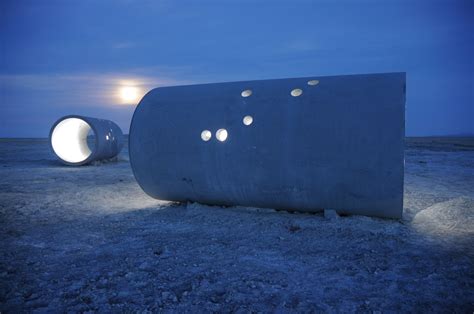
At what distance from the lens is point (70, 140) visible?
1296cm

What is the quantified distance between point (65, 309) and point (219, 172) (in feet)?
8.81

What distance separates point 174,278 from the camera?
9.59 feet

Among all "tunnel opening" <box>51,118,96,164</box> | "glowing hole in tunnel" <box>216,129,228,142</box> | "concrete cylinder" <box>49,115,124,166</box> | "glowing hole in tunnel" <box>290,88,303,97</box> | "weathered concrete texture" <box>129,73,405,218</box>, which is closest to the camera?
Result: "weathered concrete texture" <box>129,73,405,218</box>

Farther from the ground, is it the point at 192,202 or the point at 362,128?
the point at 362,128

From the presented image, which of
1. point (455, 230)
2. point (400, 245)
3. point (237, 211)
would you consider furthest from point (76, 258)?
point (455, 230)

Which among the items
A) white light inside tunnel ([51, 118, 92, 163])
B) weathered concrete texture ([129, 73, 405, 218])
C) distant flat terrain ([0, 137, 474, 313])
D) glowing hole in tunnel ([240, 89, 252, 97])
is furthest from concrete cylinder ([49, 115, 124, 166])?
glowing hole in tunnel ([240, 89, 252, 97])

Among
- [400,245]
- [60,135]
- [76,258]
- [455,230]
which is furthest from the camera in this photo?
[60,135]

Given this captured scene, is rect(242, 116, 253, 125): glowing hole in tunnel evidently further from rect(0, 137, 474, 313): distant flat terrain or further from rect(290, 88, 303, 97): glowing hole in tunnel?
rect(0, 137, 474, 313): distant flat terrain

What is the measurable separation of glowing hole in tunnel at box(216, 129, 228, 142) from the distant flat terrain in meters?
1.13

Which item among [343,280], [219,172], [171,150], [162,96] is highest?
[162,96]

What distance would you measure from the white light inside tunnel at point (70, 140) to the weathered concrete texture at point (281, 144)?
802 centimetres

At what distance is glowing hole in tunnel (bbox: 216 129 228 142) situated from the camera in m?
4.74

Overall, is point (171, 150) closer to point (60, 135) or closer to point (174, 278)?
point (174, 278)

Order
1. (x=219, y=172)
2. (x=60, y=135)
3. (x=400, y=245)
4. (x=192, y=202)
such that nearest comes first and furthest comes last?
(x=400, y=245) < (x=219, y=172) < (x=192, y=202) < (x=60, y=135)
